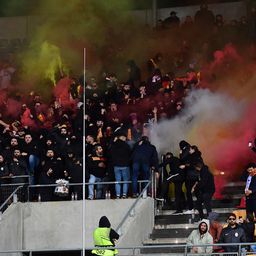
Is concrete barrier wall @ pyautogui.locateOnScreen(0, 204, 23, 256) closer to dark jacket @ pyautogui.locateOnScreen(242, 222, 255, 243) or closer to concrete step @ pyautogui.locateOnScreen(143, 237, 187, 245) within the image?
concrete step @ pyautogui.locateOnScreen(143, 237, 187, 245)

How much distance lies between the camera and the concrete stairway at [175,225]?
23.5 meters

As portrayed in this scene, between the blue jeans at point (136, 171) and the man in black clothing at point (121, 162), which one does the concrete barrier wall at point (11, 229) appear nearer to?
the man in black clothing at point (121, 162)

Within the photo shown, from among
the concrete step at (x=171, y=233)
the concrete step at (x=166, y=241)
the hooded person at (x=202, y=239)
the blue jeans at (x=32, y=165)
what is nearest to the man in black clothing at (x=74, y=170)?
the blue jeans at (x=32, y=165)

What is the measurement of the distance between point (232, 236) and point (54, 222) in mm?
5388

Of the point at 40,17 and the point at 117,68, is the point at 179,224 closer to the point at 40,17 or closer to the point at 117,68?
the point at 117,68

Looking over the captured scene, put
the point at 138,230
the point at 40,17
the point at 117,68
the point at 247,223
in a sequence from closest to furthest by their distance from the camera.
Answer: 1. the point at 247,223
2. the point at 138,230
3. the point at 117,68
4. the point at 40,17

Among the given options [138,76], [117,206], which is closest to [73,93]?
[138,76]

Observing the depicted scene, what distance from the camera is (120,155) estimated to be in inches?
988

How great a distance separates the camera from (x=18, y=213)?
84.3 feet

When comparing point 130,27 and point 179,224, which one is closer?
point 179,224

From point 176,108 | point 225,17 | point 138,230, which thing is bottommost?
point 138,230

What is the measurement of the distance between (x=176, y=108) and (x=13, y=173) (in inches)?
160

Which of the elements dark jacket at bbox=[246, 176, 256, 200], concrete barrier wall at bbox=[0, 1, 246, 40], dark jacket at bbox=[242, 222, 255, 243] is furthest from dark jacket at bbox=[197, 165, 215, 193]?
concrete barrier wall at bbox=[0, 1, 246, 40]

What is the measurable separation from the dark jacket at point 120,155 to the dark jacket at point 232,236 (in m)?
3.96
